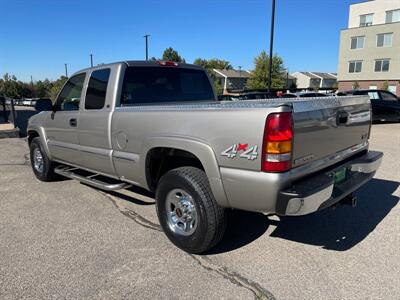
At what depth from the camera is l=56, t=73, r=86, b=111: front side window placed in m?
5.03

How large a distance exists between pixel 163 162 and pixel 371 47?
4461 centimetres

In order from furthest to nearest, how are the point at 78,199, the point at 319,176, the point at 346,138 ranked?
the point at 78,199 → the point at 346,138 → the point at 319,176

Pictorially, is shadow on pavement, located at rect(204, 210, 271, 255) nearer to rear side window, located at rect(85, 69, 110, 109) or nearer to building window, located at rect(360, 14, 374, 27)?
rear side window, located at rect(85, 69, 110, 109)

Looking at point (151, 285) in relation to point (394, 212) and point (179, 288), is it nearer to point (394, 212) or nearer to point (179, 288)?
point (179, 288)

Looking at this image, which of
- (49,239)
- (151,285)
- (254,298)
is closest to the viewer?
(254,298)

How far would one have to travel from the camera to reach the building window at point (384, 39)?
39.9 meters

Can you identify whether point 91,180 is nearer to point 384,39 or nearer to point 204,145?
point 204,145

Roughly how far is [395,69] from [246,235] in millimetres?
42865

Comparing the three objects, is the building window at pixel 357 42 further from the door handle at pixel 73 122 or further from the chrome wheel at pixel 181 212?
the chrome wheel at pixel 181 212

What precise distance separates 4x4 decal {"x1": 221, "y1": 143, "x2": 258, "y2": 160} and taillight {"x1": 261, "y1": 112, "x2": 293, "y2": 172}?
8 centimetres

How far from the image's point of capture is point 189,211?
3.51m

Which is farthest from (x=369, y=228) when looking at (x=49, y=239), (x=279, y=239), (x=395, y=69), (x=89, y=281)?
(x=395, y=69)

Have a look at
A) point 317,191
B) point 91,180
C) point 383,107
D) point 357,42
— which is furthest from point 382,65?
point 317,191

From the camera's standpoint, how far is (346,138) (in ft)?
12.0
